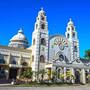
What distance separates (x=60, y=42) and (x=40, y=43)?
660 cm

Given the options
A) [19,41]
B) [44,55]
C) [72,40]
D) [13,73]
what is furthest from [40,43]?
[19,41]

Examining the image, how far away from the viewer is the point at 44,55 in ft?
164

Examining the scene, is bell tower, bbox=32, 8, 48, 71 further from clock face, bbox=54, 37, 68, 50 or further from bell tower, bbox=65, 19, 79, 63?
bell tower, bbox=65, 19, 79, 63

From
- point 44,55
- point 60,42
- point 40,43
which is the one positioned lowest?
point 44,55

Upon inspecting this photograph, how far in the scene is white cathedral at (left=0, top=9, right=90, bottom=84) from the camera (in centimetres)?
Result: 4756

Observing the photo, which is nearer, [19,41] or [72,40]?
[72,40]

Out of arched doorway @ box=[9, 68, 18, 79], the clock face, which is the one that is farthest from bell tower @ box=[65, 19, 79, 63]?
arched doorway @ box=[9, 68, 18, 79]

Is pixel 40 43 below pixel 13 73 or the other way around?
the other way around

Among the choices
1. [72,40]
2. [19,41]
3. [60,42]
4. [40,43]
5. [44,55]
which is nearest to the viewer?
[44,55]

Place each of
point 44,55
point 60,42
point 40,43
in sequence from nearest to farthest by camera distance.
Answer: point 44,55
point 40,43
point 60,42

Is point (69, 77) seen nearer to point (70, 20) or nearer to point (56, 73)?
point (56, 73)

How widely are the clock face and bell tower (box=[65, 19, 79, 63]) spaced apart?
229cm

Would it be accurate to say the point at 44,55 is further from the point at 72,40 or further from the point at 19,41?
the point at 19,41

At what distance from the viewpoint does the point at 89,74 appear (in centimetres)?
5372
